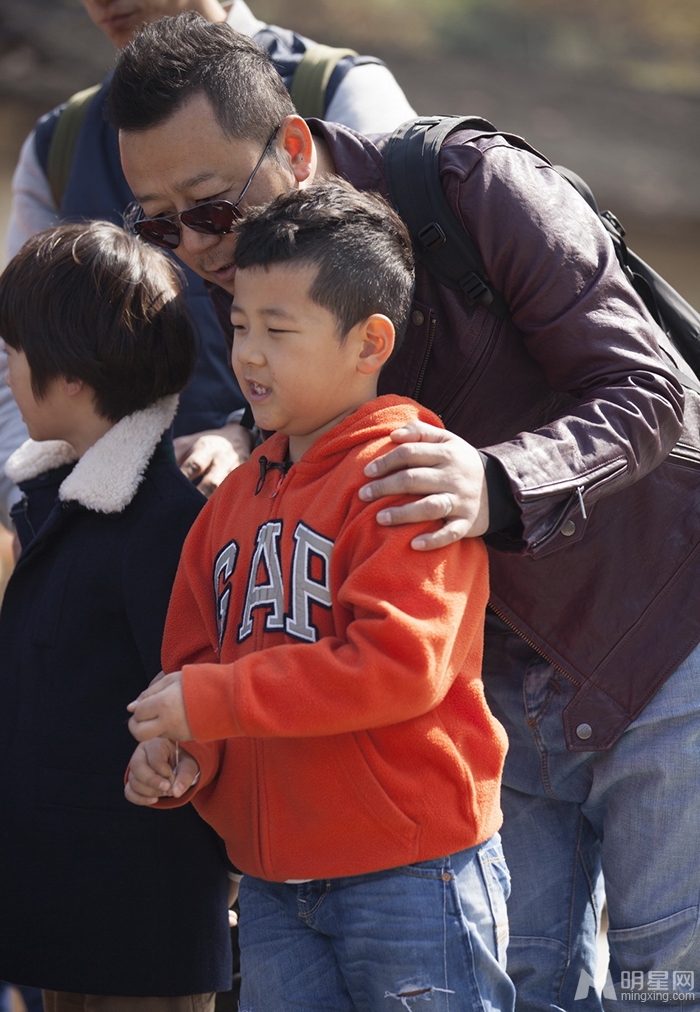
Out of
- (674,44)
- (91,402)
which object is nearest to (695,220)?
(674,44)

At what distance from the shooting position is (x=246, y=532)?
172cm

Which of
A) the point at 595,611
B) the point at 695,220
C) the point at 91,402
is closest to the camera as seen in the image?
the point at 595,611

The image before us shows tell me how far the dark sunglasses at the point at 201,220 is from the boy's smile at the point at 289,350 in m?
0.21

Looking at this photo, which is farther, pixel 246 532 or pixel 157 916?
pixel 157 916

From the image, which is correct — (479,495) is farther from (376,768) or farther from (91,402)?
(91,402)

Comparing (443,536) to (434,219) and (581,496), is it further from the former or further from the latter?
(434,219)

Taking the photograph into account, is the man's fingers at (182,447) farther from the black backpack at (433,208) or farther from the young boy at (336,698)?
the black backpack at (433,208)

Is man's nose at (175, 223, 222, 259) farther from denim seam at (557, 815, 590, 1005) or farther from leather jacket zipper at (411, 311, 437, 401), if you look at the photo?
denim seam at (557, 815, 590, 1005)

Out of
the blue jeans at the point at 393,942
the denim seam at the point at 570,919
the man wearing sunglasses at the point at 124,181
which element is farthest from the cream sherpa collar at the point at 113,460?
the denim seam at the point at 570,919

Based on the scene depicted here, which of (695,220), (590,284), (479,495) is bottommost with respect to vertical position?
(695,220)

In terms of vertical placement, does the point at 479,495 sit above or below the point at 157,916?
above

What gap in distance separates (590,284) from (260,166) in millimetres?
596

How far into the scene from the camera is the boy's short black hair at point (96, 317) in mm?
2154

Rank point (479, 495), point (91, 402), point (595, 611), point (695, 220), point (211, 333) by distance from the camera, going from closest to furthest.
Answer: point (479, 495)
point (595, 611)
point (91, 402)
point (211, 333)
point (695, 220)
